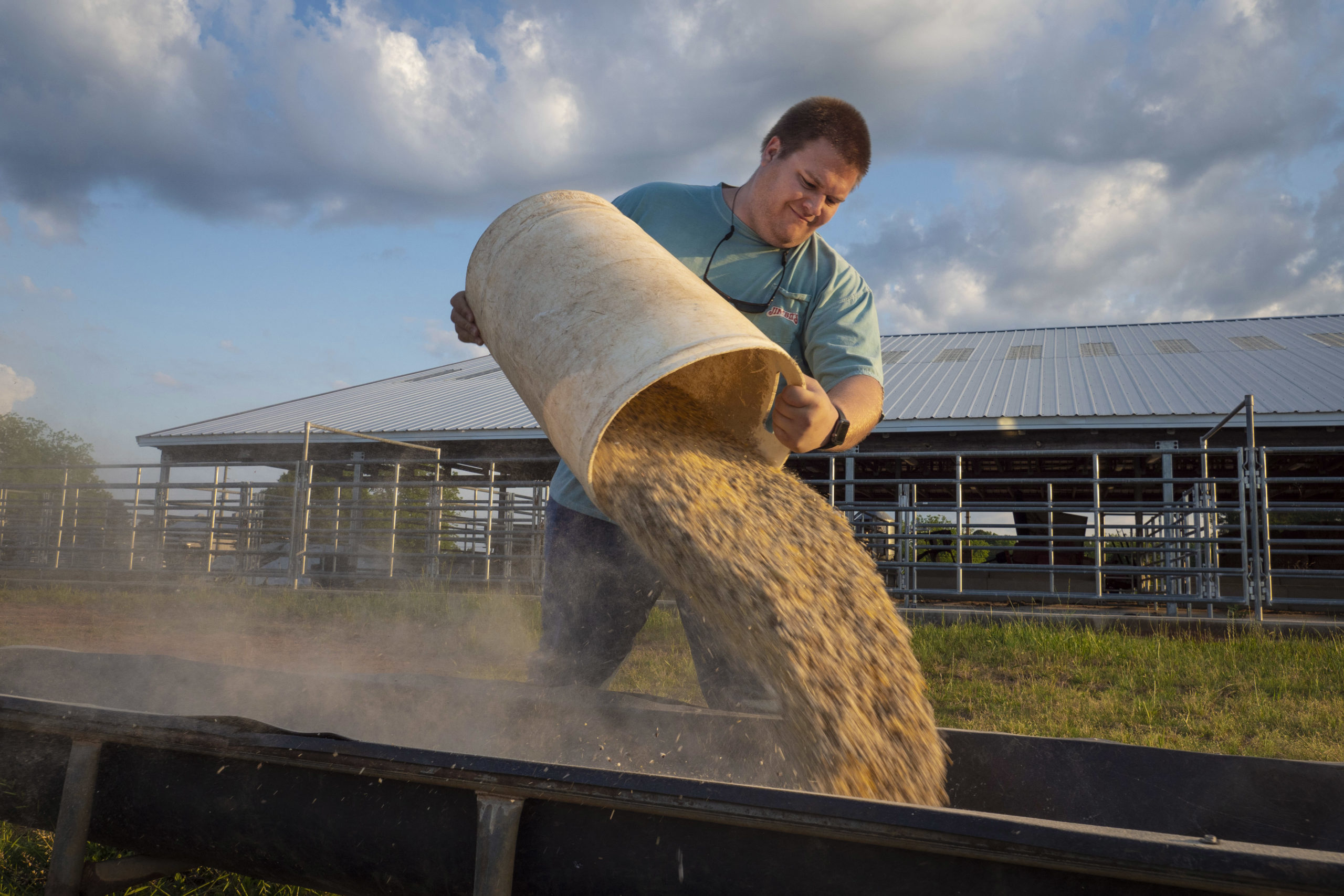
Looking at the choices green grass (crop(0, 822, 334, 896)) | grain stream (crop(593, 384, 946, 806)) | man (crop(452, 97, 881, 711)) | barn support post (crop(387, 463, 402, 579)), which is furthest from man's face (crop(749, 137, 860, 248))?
barn support post (crop(387, 463, 402, 579))

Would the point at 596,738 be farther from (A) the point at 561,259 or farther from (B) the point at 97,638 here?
(B) the point at 97,638

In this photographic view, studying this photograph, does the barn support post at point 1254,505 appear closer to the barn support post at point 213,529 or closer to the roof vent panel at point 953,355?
the roof vent panel at point 953,355

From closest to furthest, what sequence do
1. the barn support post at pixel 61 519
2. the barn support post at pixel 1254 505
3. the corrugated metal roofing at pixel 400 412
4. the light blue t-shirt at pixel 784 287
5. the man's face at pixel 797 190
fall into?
the man's face at pixel 797 190, the light blue t-shirt at pixel 784 287, the barn support post at pixel 1254 505, the barn support post at pixel 61 519, the corrugated metal roofing at pixel 400 412

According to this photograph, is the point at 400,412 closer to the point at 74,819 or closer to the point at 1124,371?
the point at 1124,371

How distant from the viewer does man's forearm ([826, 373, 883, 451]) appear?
2191 millimetres

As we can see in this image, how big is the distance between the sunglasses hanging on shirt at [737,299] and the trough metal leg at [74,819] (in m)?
1.80

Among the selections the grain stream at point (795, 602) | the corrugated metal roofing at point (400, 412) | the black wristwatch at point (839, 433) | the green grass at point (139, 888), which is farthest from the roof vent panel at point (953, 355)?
the green grass at point (139, 888)

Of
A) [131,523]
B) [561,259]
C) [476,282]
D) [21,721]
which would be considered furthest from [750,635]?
[131,523]

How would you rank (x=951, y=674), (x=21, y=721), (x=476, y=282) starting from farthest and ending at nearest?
(x=951, y=674) < (x=476, y=282) < (x=21, y=721)

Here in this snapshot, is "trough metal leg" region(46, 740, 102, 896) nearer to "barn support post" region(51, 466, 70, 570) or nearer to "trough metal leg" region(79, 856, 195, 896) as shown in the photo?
"trough metal leg" region(79, 856, 195, 896)

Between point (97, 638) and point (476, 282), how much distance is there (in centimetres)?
475

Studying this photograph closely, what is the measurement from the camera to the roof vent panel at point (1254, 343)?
1225 centimetres

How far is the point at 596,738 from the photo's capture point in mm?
2111

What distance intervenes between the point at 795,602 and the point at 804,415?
1.46 ft
